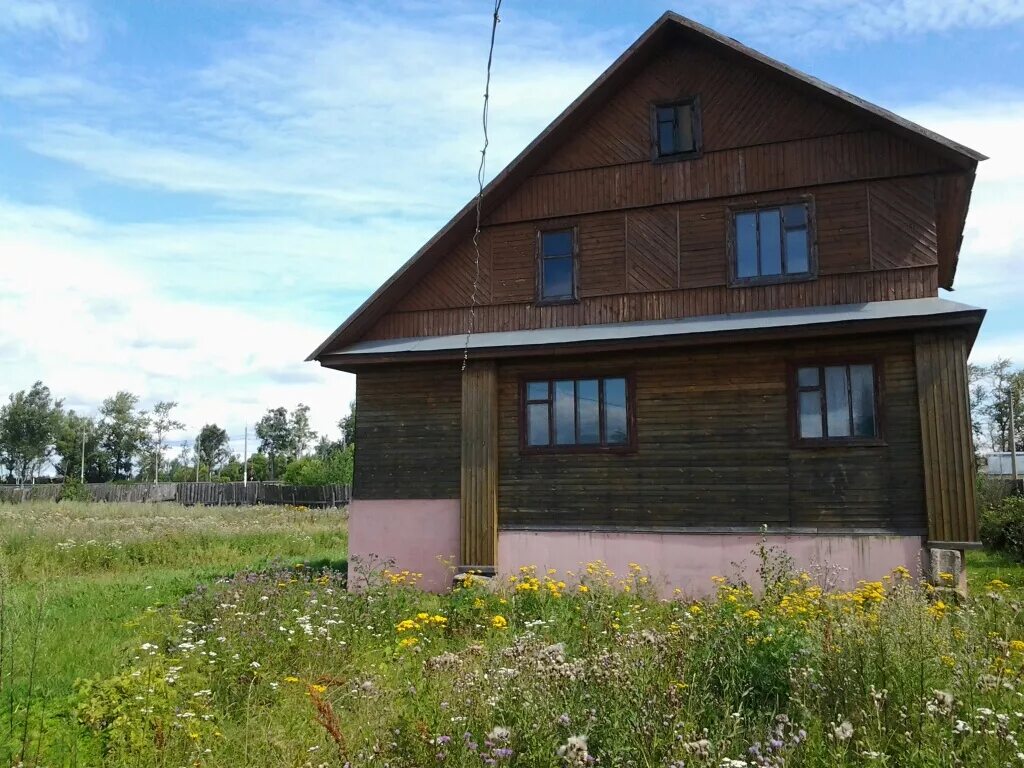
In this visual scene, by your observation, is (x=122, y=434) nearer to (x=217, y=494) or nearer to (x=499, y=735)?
(x=217, y=494)

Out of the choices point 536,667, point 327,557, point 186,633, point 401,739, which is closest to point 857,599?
point 536,667

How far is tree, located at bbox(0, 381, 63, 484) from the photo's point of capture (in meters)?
95.2

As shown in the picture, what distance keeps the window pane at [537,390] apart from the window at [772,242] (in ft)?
12.1

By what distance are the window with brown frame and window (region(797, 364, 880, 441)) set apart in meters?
4.24

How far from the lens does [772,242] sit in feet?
44.1

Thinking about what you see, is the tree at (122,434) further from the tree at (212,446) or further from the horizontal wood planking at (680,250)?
the horizontal wood planking at (680,250)

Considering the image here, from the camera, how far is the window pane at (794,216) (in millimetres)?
13352

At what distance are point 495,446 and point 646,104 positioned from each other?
6.48 m

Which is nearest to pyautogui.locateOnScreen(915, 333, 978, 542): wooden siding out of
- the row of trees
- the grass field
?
the grass field

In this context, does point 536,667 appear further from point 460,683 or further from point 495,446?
point 495,446

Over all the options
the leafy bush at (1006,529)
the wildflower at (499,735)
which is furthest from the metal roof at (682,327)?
the wildflower at (499,735)

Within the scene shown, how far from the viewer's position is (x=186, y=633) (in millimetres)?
8594

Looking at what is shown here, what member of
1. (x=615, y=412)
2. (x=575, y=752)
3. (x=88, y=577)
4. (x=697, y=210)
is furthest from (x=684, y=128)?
(x=88, y=577)

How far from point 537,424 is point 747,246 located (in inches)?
179
